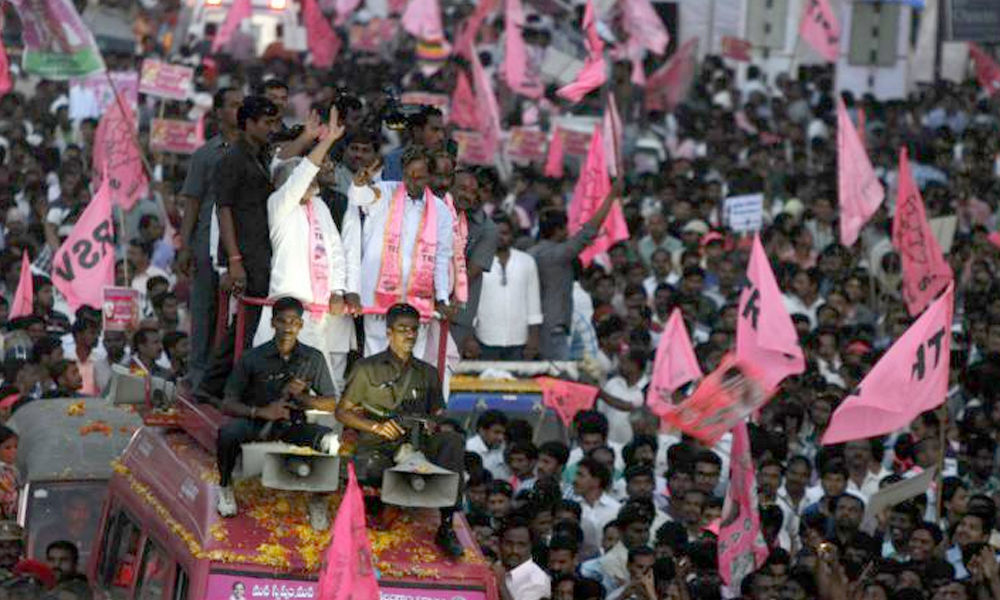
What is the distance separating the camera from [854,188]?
22281 millimetres

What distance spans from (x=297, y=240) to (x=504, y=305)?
5.63 m

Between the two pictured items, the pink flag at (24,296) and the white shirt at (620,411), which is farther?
the pink flag at (24,296)

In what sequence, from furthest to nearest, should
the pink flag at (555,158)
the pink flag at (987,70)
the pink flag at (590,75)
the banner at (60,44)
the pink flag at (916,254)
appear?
the pink flag at (987,70) → the pink flag at (555,158) → the banner at (60,44) → the pink flag at (916,254) → the pink flag at (590,75)

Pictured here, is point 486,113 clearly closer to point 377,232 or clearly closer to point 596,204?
point 596,204

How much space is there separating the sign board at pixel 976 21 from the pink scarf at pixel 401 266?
1499 cm

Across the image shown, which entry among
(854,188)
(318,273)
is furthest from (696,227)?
(318,273)

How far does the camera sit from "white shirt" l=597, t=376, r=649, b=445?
1817 centimetres

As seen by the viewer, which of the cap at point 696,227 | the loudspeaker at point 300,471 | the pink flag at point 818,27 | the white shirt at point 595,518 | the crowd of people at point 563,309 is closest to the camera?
the loudspeaker at point 300,471

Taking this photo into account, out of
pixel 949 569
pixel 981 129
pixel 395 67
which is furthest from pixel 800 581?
pixel 395 67

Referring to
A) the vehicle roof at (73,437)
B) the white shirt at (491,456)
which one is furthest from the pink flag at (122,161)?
the vehicle roof at (73,437)

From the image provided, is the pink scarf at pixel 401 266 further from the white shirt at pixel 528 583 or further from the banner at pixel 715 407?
the banner at pixel 715 407

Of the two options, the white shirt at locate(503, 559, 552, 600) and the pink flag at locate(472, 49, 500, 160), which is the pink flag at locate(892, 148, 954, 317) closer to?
the pink flag at locate(472, 49, 500, 160)

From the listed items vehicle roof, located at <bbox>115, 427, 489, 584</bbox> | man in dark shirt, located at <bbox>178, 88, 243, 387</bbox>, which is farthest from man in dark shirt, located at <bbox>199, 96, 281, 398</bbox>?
vehicle roof, located at <bbox>115, 427, 489, 584</bbox>

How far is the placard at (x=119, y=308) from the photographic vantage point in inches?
709
